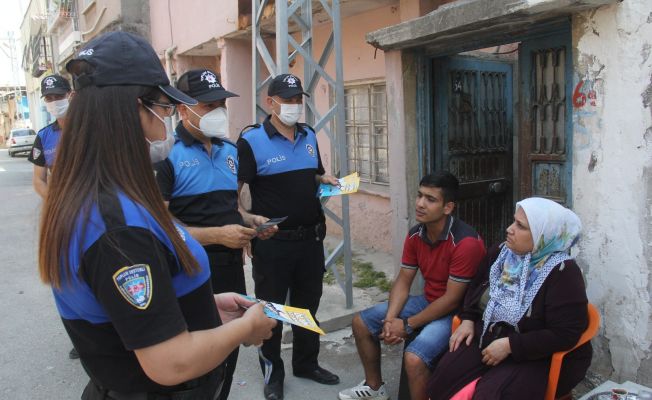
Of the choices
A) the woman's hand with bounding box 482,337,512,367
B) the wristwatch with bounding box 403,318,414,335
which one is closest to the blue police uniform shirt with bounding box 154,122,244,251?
the wristwatch with bounding box 403,318,414,335

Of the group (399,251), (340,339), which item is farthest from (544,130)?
(340,339)

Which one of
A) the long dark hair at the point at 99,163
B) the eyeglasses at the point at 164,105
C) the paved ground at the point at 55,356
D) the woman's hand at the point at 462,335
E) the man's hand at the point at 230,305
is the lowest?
the paved ground at the point at 55,356

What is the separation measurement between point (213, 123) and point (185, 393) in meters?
1.67

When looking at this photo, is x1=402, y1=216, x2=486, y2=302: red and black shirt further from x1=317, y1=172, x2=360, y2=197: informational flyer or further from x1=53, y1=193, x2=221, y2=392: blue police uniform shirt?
x1=53, y1=193, x2=221, y2=392: blue police uniform shirt

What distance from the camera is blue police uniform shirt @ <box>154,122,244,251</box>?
8.55 feet

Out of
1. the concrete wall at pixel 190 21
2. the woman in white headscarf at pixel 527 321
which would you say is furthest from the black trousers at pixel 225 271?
the concrete wall at pixel 190 21

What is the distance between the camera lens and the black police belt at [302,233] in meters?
3.17

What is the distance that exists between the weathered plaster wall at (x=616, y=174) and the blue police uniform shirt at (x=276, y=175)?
1.55 metres

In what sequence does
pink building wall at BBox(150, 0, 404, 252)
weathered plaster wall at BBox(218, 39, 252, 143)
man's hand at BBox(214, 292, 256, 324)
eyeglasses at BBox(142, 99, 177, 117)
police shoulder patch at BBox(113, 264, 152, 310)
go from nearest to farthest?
police shoulder patch at BBox(113, 264, 152, 310)
eyeglasses at BBox(142, 99, 177, 117)
man's hand at BBox(214, 292, 256, 324)
pink building wall at BBox(150, 0, 404, 252)
weathered plaster wall at BBox(218, 39, 252, 143)

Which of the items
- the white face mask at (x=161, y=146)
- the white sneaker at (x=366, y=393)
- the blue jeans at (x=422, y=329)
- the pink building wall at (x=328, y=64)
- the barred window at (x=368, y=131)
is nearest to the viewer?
the white face mask at (x=161, y=146)

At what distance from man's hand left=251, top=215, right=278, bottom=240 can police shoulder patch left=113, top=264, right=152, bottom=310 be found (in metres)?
1.55

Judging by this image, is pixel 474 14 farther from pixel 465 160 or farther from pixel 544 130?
pixel 465 160

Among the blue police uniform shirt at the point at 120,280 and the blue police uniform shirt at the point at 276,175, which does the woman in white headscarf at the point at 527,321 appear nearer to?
the blue police uniform shirt at the point at 276,175

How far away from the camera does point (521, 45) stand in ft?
11.2
